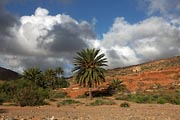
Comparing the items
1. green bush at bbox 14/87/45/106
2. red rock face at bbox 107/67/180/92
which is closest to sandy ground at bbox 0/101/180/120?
green bush at bbox 14/87/45/106

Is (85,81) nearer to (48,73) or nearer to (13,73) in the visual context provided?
(48,73)

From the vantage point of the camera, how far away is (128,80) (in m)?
84.3

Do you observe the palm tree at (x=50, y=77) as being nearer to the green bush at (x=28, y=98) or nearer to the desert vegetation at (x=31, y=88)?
Answer: the desert vegetation at (x=31, y=88)

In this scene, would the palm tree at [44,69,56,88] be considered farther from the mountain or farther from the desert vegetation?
the mountain

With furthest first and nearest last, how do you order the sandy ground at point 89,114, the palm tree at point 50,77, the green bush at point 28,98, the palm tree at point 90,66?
1. the palm tree at point 50,77
2. the palm tree at point 90,66
3. the green bush at point 28,98
4. the sandy ground at point 89,114

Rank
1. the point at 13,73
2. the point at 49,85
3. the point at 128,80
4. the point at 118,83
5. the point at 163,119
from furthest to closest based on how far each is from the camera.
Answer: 1. the point at 13,73
2. the point at 49,85
3. the point at 128,80
4. the point at 118,83
5. the point at 163,119

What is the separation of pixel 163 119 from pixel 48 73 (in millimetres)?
74977

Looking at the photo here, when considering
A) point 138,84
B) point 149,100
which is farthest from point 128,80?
point 149,100

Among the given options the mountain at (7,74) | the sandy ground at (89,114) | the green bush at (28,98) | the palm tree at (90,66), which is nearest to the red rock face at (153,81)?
the palm tree at (90,66)

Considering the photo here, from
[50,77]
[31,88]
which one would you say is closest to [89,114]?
[31,88]

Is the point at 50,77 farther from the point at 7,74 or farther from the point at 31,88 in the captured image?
the point at 7,74

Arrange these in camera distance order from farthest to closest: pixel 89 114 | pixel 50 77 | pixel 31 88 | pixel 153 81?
pixel 50 77, pixel 153 81, pixel 31 88, pixel 89 114

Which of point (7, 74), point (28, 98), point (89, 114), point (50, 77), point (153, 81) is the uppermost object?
point (7, 74)

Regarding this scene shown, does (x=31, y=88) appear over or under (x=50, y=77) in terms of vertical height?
under
